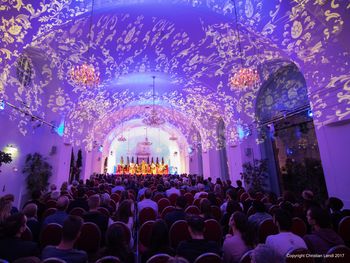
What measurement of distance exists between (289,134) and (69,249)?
31.4ft

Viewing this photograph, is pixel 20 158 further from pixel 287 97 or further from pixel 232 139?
pixel 287 97

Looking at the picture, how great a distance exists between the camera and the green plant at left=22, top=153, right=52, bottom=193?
9.23 meters

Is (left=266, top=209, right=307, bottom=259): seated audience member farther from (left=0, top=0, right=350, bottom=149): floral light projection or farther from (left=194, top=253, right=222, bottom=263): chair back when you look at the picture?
(left=0, top=0, right=350, bottom=149): floral light projection

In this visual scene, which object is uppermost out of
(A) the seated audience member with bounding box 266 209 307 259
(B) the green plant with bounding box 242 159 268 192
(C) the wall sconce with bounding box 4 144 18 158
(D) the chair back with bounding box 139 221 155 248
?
(C) the wall sconce with bounding box 4 144 18 158

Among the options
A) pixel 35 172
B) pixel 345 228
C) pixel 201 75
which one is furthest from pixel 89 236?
pixel 201 75

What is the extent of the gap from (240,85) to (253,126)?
438 centimetres

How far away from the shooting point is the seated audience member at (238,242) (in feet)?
9.15

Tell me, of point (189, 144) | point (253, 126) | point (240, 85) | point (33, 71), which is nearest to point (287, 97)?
point (253, 126)

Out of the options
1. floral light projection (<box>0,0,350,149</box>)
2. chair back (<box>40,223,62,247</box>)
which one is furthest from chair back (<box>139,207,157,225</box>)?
floral light projection (<box>0,0,350,149</box>)

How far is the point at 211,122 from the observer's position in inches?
651

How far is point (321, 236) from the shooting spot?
2760 millimetres

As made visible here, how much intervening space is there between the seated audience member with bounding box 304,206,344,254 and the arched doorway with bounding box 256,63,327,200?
5.89 m

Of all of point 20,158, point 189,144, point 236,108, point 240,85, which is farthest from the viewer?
point 189,144

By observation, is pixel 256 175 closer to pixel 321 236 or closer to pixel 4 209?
pixel 321 236
